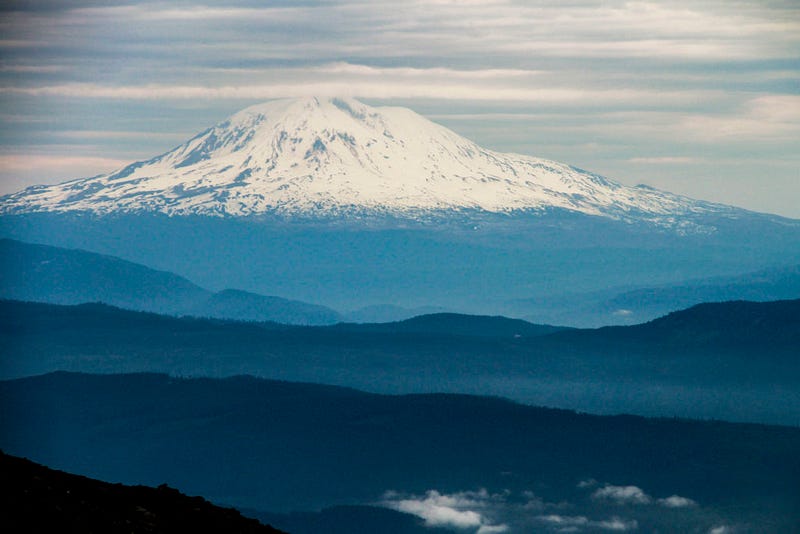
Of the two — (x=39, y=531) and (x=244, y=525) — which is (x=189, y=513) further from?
(x=39, y=531)

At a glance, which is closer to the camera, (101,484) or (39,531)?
(39,531)

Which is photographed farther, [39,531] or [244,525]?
[244,525]

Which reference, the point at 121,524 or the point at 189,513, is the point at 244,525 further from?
the point at 121,524

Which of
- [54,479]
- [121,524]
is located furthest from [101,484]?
[121,524]

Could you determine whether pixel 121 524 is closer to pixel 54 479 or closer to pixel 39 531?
pixel 39 531

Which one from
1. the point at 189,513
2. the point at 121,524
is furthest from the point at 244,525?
the point at 121,524

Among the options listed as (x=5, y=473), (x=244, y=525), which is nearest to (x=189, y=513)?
(x=244, y=525)
